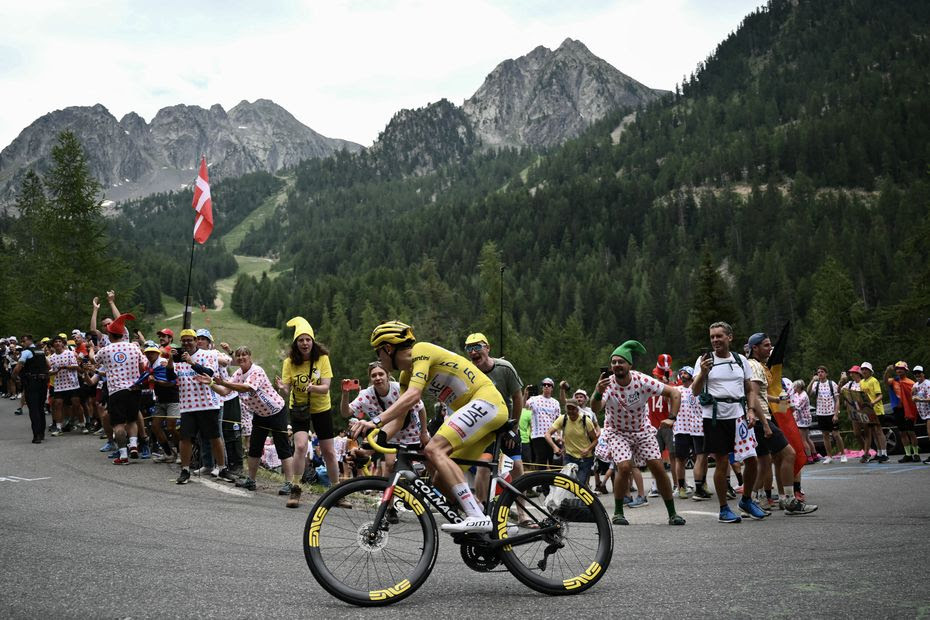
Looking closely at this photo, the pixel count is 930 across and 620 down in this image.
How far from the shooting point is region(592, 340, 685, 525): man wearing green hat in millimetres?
8961

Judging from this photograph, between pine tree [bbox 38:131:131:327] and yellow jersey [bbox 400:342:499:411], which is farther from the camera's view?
pine tree [bbox 38:131:131:327]

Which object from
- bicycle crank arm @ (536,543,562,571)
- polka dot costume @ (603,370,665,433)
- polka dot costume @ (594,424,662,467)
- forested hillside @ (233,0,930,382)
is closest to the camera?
bicycle crank arm @ (536,543,562,571)

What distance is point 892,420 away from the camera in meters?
19.7

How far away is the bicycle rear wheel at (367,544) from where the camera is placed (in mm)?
4844

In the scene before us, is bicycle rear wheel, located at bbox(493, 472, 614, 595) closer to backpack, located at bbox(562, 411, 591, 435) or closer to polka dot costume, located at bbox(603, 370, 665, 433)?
polka dot costume, located at bbox(603, 370, 665, 433)

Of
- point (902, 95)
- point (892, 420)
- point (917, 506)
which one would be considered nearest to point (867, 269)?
point (902, 95)

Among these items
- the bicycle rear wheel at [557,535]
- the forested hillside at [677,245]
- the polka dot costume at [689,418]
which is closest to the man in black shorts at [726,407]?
the polka dot costume at [689,418]

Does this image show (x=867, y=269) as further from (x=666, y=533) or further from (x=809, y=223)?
(x=666, y=533)

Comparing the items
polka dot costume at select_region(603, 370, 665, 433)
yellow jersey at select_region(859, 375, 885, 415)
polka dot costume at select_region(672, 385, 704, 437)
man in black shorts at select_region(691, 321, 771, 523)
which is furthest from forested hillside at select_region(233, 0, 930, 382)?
polka dot costume at select_region(603, 370, 665, 433)

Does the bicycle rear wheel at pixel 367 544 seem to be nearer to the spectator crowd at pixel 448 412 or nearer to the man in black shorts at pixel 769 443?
the spectator crowd at pixel 448 412

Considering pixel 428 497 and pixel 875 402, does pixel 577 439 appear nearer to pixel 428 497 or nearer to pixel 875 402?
pixel 875 402

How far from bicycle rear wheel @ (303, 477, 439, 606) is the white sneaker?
12 centimetres

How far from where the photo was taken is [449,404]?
560 cm

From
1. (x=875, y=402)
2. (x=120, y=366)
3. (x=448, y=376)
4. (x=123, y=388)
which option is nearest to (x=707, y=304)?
(x=875, y=402)
